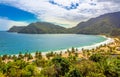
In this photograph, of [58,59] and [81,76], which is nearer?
[81,76]

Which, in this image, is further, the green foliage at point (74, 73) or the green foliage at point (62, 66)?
the green foliage at point (62, 66)

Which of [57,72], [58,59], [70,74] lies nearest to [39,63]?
[58,59]

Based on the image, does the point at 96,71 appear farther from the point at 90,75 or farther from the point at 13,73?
the point at 13,73

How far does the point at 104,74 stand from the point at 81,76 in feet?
13.2

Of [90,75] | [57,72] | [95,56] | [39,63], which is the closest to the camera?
[90,75]

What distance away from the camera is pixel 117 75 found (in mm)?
35000

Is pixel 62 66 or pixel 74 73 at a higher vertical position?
pixel 62 66

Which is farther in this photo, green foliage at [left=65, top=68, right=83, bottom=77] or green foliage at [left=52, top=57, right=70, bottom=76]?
green foliage at [left=52, top=57, right=70, bottom=76]

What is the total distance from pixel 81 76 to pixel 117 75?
5.99 metres

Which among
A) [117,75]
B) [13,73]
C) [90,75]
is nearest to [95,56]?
[117,75]

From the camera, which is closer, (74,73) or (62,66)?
(74,73)

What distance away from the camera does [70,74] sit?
1324 inches

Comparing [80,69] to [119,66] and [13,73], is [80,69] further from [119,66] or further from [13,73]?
[13,73]

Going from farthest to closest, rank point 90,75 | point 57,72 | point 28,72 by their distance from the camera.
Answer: point 57,72, point 28,72, point 90,75
